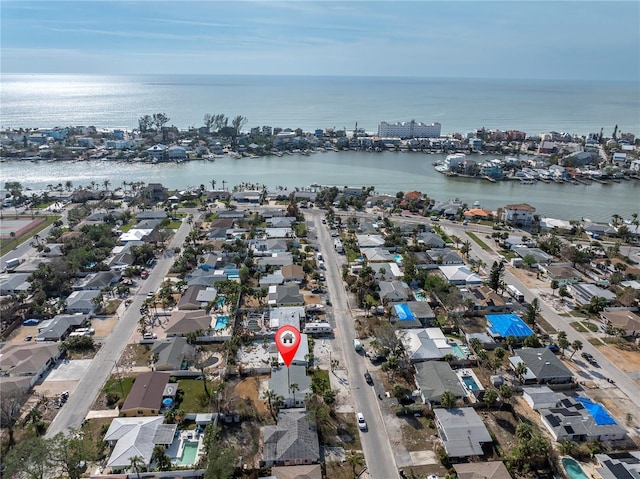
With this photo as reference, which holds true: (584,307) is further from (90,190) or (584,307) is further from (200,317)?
(90,190)

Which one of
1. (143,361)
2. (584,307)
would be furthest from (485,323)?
(143,361)

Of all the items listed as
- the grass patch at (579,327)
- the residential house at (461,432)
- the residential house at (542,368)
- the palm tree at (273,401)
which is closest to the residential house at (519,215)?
the grass patch at (579,327)

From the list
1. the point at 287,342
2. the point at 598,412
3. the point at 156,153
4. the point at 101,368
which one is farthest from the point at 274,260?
the point at 156,153

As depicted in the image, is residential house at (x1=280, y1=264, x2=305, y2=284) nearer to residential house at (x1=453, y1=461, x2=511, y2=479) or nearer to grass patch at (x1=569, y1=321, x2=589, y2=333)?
residential house at (x1=453, y1=461, x2=511, y2=479)

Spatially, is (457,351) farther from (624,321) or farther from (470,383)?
(624,321)

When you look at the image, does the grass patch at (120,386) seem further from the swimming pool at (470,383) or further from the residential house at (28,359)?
the swimming pool at (470,383)

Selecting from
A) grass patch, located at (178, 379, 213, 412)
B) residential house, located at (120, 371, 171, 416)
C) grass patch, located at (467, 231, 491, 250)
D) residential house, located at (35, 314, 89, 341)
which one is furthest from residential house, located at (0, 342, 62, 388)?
grass patch, located at (467, 231, 491, 250)
